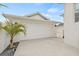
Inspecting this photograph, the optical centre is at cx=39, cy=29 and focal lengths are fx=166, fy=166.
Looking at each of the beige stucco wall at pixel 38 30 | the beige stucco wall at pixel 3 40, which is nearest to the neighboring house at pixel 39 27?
the beige stucco wall at pixel 38 30

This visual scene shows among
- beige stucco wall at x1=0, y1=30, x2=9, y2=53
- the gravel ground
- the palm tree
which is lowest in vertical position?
the gravel ground

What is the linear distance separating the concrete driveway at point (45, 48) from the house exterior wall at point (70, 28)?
128 mm

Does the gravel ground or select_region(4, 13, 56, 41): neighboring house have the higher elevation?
select_region(4, 13, 56, 41): neighboring house

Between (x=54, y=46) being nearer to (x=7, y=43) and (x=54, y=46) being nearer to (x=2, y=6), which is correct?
(x=7, y=43)

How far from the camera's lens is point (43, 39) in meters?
3.71

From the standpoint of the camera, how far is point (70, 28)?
3643mm

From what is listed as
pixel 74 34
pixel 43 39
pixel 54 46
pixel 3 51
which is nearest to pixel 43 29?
pixel 43 39

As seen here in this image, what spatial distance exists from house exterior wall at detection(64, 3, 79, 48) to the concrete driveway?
128mm

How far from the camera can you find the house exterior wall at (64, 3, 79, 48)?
3.59 metres

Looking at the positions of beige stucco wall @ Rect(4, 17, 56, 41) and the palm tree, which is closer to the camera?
the palm tree

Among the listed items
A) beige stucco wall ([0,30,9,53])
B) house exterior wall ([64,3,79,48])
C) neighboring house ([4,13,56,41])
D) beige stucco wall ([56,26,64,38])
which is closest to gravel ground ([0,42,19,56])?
beige stucco wall ([0,30,9,53])

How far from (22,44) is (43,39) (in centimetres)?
48

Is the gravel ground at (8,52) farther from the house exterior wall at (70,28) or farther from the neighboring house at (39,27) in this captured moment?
the house exterior wall at (70,28)

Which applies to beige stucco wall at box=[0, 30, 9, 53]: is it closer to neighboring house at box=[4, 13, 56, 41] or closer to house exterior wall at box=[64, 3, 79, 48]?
neighboring house at box=[4, 13, 56, 41]
